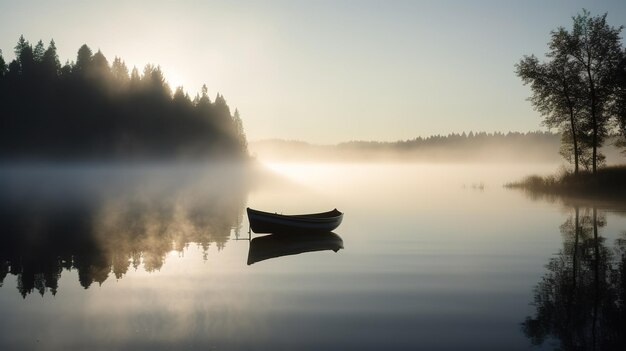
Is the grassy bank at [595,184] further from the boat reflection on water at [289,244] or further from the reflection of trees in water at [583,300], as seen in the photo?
the boat reflection on water at [289,244]

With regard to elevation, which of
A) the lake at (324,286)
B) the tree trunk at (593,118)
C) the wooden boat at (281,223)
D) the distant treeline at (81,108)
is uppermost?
the distant treeline at (81,108)

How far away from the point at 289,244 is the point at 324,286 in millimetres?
10557

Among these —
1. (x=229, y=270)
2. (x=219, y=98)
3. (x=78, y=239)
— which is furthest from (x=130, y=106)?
→ (x=229, y=270)

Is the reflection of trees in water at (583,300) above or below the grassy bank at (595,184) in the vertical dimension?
below

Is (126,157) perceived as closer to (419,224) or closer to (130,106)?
(130,106)

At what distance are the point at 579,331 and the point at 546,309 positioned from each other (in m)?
2.19

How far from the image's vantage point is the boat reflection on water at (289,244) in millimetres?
25859

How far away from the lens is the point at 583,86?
52.9 metres

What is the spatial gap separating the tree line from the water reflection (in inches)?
1455

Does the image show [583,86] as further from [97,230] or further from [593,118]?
[97,230]

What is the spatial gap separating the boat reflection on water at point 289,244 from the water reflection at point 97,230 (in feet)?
9.01

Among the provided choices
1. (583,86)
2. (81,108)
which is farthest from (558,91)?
(81,108)

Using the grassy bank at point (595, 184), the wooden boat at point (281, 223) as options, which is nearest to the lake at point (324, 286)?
the wooden boat at point (281, 223)

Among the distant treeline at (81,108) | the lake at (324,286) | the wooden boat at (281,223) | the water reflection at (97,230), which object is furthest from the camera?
the distant treeline at (81,108)
